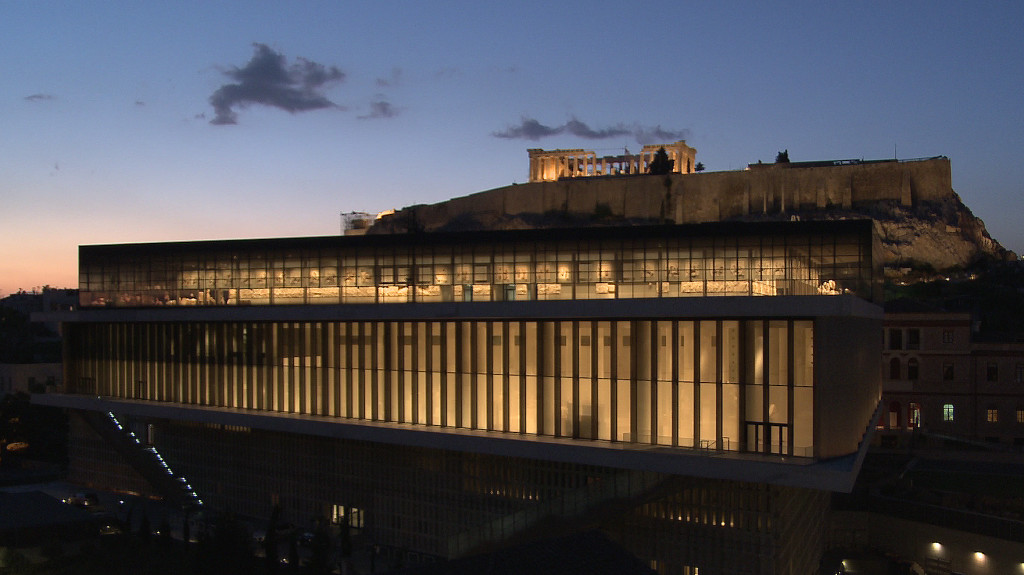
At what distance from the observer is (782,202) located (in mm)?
115500

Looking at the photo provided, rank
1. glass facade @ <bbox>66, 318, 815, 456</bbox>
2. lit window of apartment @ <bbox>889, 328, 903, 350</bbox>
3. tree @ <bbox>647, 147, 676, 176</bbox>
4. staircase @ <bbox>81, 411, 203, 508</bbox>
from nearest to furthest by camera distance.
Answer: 1. glass facade @ <bbox>66, 318, 815, 456</bbox>
2. staircase @ <bbox>81, 411, 203, 508</bbox>
3. lit window of apartment @ <bbox>889, 328, 903, 350</bbox>
4. tree @ <bbox>647, 147, 676, 176</bbox>

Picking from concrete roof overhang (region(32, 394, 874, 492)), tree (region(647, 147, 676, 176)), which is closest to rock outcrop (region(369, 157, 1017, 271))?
tree (region(647, 147, 676, 176))

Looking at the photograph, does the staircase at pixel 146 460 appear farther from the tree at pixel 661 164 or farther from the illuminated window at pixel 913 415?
the tree at pixel 661 164

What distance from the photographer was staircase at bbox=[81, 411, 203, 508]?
4259 cm

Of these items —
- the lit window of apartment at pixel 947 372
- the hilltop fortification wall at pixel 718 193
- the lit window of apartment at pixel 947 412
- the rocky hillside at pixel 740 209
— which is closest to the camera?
the lit window of apartment at pixel 947 372

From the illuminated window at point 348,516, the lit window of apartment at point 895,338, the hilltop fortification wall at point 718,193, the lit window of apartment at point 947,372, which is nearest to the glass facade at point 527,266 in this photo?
the illuminated window at point 348,516

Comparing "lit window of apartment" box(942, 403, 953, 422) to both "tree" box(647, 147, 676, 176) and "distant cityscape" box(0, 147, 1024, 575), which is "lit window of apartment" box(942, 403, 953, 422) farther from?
"tree" box(647, 147, 676, 176)

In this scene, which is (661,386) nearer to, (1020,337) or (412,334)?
(412,334)

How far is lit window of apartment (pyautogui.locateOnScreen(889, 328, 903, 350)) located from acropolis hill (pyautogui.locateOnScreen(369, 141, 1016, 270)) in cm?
5349

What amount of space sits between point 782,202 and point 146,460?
303 feet

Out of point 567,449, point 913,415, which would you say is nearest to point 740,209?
point 913,415

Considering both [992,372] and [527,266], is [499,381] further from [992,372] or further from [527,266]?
[992,372]

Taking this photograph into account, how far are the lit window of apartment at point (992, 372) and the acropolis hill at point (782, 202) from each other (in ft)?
177

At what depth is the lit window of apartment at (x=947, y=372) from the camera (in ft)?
190
